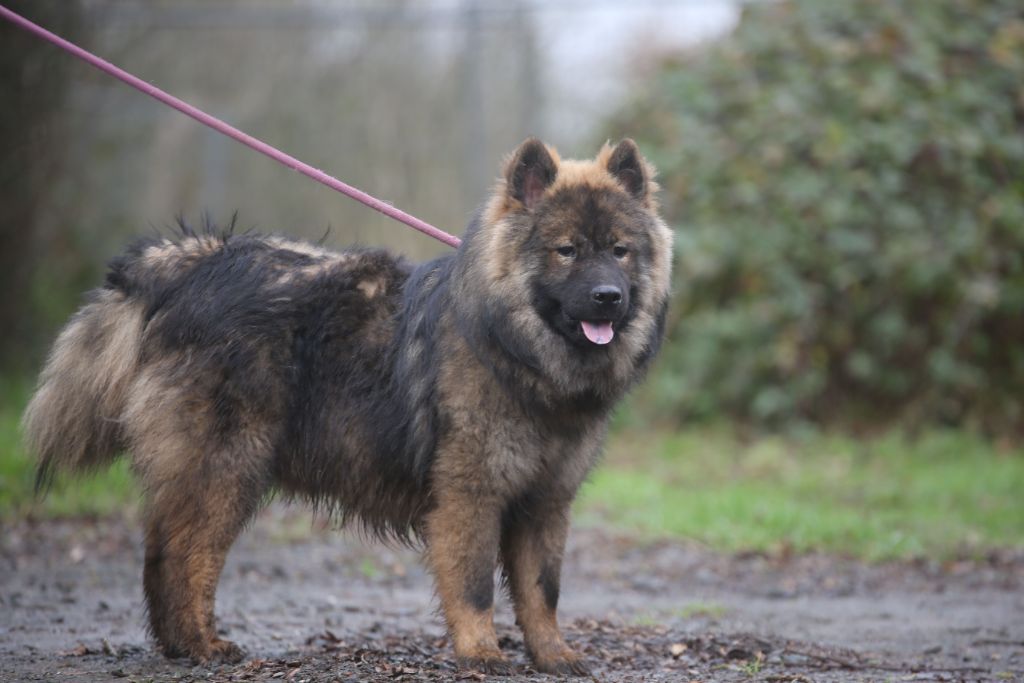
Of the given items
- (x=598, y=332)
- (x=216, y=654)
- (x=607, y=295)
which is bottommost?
(x=216, y=654)

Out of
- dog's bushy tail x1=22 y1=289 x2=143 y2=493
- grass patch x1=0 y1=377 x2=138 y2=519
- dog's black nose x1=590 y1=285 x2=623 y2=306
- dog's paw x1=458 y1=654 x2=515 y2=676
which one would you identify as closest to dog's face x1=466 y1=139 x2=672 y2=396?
dog's black nose x1=590 y1=285 x2=623 y2=306

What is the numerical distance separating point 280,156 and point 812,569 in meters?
4.97

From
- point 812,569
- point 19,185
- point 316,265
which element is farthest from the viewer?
point 19,185

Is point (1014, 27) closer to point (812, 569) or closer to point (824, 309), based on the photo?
point (824, 309)

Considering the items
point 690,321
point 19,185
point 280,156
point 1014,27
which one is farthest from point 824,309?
point 19,185

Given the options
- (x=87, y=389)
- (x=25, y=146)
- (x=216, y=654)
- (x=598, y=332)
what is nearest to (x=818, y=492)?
(x=598, y=332)

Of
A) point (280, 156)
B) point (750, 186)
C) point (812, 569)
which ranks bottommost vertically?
point (812, 569)

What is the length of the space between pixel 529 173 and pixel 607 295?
0.76 meters

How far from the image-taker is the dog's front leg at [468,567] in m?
5.05

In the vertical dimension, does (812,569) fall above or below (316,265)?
below

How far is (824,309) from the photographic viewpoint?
40.9ft

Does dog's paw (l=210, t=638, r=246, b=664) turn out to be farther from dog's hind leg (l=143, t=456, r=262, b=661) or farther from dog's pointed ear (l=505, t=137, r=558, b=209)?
dog's pointed ear (l=505, t=137, r=558, b=209)

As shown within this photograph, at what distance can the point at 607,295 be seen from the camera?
4.88 meters

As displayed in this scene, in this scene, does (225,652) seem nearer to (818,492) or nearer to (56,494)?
(56,494)
